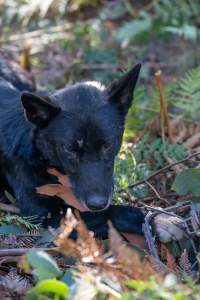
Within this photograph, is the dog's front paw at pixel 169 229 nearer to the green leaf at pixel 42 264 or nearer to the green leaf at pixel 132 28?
the green leaf at pixel 42 264

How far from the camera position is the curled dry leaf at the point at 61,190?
4832mm

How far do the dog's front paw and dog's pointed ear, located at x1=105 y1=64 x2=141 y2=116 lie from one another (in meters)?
0.85

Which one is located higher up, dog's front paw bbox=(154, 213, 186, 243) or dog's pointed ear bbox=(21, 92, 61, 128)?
dog's pointed ear bbox=(21, 92, 61, 128)

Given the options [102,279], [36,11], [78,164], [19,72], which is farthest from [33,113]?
[36,11]

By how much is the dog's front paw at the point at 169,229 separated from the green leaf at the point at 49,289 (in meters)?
1.29

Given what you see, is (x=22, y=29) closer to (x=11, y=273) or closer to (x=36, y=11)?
(x=36, y=11)

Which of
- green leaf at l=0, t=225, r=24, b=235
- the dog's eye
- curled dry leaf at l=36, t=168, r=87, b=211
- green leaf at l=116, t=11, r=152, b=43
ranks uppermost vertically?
the dog's eye

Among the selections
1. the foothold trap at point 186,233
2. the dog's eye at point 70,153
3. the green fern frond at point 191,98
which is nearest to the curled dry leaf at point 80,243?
the foothold trap at point 186,233

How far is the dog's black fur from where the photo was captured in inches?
181

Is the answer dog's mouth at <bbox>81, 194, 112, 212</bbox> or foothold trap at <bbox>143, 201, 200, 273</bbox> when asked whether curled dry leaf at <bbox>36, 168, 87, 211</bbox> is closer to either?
dog's mouth at <bbox>81, 194, 112, 212</bbox>

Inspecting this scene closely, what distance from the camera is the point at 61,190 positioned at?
4.97 meters

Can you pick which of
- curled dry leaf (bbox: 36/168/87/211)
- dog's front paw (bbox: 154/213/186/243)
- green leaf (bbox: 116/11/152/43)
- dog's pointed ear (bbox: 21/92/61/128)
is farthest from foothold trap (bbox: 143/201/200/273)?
green leaf (bbox: 116/11/152/43)

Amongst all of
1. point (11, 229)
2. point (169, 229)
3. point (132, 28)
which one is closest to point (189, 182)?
point (169, 229)

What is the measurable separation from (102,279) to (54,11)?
7.12 meters
